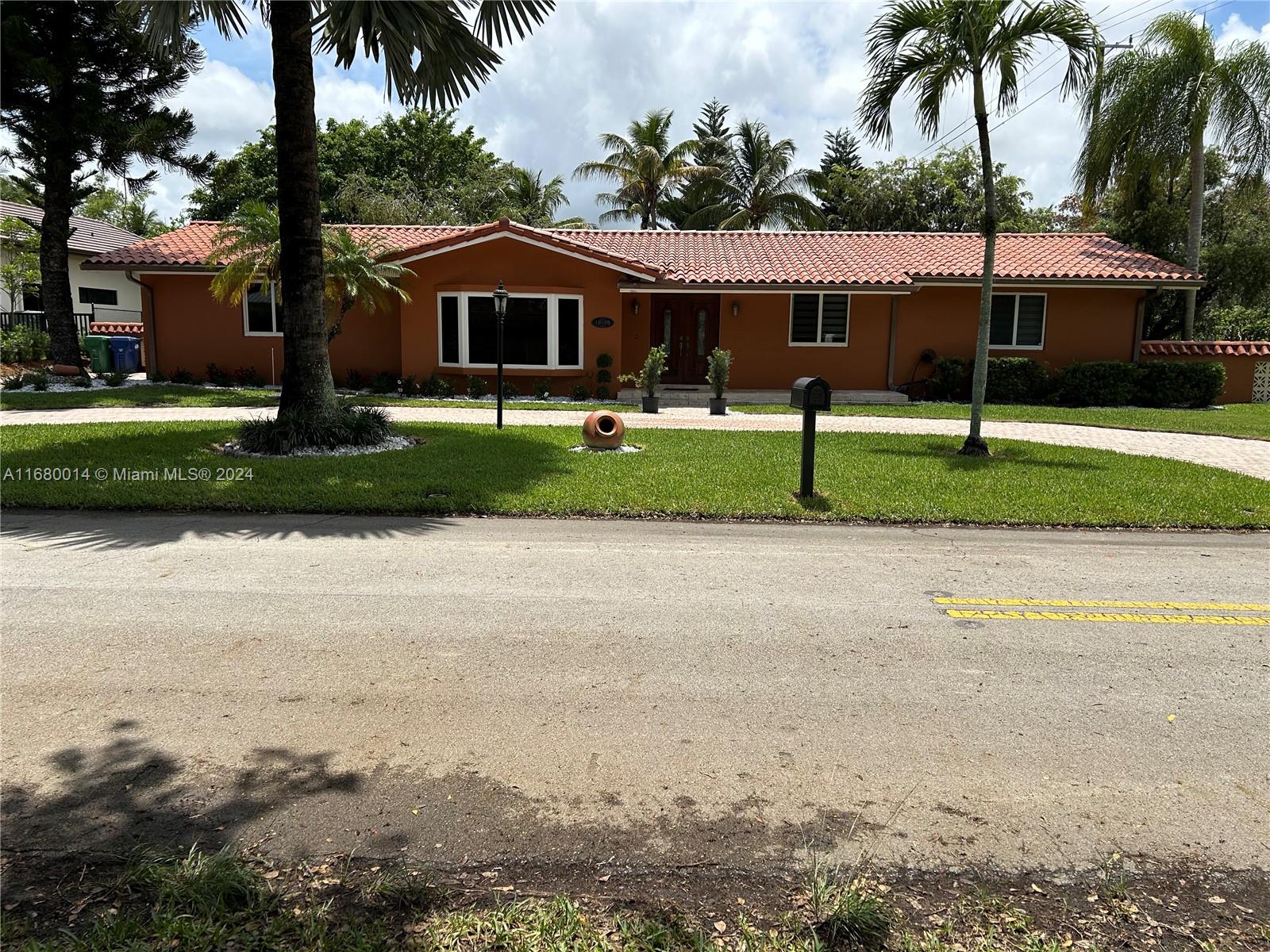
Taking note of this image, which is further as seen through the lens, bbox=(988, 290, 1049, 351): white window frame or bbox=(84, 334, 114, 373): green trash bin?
bbox=(84, 334, 114, 373): green trash bin

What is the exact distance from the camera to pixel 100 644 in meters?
4.45

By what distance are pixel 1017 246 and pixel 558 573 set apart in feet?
67.1

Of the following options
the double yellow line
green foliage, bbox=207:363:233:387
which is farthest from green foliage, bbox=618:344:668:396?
the double yellow line

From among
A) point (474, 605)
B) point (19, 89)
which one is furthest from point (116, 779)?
point (19, 89)

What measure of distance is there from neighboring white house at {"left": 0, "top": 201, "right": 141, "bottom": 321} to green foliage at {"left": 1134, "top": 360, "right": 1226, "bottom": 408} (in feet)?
108

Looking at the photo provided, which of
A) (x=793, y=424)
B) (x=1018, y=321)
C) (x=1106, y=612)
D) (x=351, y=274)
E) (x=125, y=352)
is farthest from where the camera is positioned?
(x=125, y=352)

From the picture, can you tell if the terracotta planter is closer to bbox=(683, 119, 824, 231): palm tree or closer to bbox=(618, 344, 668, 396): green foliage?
bbox=(618, 344, 668, 396): green foliage

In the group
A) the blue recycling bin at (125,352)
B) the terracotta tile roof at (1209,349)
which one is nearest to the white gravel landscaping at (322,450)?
the blue recycling bin at (125,352)

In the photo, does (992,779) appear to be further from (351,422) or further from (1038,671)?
(351,422)

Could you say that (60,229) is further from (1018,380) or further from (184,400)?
(1018,380)

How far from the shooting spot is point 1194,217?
21828 mm

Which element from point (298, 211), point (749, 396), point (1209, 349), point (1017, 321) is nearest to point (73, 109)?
point (298, 211)

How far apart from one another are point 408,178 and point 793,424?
30.8m

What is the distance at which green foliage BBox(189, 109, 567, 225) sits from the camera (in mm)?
34500
